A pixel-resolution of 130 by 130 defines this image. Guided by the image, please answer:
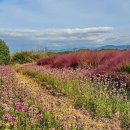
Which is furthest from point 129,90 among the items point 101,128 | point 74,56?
point 74,56

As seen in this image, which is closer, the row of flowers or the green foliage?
the row of flowers

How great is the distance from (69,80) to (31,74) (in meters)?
4.01

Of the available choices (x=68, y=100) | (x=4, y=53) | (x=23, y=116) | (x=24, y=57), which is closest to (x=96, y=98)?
(x=68, y=100)

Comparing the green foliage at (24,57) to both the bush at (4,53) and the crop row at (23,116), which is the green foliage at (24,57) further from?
the crop row at (23,116)

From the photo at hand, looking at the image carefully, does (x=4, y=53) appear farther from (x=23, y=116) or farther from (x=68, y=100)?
(x=23, y=116)

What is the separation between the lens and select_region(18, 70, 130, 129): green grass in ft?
32.0

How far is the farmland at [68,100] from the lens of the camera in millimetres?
7234

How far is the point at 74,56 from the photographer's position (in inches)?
877

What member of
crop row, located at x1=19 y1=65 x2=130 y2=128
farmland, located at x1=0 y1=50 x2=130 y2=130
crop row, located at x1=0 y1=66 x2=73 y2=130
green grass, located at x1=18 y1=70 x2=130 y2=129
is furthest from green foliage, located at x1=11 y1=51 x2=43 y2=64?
crop row, located at x1=0 y1=66 x2=73 y2=130

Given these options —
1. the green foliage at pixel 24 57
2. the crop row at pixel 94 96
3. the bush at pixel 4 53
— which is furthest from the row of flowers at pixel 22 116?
the green foliage at pixel 24 57

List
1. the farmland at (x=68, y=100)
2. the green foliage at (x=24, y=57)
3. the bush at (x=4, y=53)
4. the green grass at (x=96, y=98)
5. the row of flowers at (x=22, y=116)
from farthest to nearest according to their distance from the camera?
the green foliage at (x=24, y=57)
the bush at (x=4, y=53)
the green grass at (x=96, y=98)
the farmland at (x=68, y=100)
the row of flowers at (x=22, y=116)

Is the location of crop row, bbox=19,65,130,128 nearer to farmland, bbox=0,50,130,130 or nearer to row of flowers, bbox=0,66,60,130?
farmland, bbox=0,50,130,130

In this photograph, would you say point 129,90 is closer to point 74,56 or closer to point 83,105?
point 83,105

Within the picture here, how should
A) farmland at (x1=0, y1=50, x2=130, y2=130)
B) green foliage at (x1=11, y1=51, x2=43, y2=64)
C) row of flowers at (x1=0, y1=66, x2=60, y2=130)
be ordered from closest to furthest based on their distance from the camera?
row of flowers at (x1=0, y1=66, x2=60, y2=130) → farmland at (x1=0, y1=50, x2=130, y2=130) → green foliage at (x1=11, y1=51, x2=43, y2=64)
